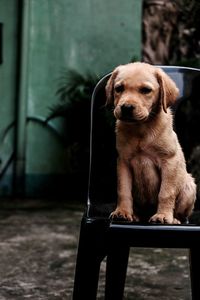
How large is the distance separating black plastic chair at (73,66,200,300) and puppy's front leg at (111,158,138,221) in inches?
2.0

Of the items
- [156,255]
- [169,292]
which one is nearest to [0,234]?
[156,255]

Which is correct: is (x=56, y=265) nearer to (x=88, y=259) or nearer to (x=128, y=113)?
(x=88, y=259)

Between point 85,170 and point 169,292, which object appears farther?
point 85,170

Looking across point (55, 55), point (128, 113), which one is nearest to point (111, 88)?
point (128, 113)

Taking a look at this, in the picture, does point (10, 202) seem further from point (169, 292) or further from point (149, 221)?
point (149, 221)

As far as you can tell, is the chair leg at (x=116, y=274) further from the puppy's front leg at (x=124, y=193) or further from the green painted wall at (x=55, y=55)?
the green painted wall at (x=55, y=55)

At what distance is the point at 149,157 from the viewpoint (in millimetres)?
1817

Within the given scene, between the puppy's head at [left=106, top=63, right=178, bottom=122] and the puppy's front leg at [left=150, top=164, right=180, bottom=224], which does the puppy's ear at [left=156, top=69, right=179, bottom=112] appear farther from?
the puppy's front leg at [left=150, top=164, right=180, bottom=224]

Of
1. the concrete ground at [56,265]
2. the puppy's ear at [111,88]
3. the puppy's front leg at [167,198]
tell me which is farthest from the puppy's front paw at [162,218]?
the concrete ground at [56,265]

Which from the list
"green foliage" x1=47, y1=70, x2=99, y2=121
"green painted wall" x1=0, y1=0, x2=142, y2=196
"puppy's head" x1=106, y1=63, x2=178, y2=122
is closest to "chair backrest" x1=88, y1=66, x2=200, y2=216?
"puppy's head" x1=106, y1=63, x2=178, y2=122

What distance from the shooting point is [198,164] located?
10.6 ft

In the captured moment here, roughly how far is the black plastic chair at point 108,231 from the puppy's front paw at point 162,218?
0.14 feet

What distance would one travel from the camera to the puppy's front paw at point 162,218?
1737 mm

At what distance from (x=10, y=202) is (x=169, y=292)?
278 cm
